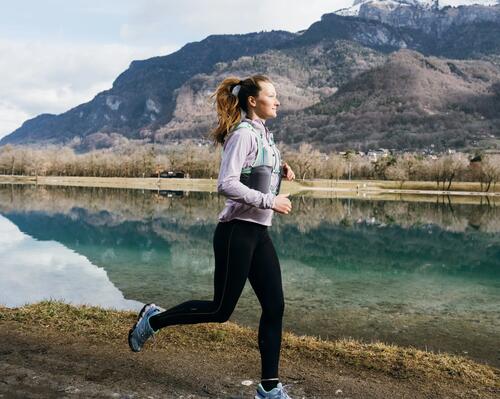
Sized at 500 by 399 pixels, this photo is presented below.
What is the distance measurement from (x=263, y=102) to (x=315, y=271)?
1635 centimetres

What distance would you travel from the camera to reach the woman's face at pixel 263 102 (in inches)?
181

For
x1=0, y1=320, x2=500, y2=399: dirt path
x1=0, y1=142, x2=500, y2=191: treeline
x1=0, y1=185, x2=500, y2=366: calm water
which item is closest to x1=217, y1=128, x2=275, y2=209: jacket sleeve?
x1=0, y1=320, x2=500, y2=399: dirt path

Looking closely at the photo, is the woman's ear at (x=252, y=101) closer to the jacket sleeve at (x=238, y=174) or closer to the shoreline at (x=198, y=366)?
the jacket sleeve at (x=238, y=174)

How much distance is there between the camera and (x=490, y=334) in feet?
37.5

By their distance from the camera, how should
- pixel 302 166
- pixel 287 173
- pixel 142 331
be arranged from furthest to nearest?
pixel 302 166 → pixel 142 331 → pixel 287 173

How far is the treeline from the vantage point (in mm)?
113438

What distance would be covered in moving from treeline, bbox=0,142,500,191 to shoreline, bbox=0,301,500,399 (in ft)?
336

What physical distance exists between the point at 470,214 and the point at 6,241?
1693 inches

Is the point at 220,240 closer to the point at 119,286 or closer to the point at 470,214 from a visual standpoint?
the point at 119,286

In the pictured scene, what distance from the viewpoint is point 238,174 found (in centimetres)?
427

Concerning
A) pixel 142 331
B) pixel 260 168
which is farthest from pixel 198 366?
pixel 260 168

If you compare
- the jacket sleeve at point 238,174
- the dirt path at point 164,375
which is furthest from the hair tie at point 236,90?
the dirt path at point 164,375

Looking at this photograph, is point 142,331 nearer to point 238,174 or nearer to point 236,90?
point 238,174

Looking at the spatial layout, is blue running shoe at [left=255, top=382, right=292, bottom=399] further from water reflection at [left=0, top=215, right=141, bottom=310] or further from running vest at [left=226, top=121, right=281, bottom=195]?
water reflection at [left=0, top=215, right=141, bottom=310]
